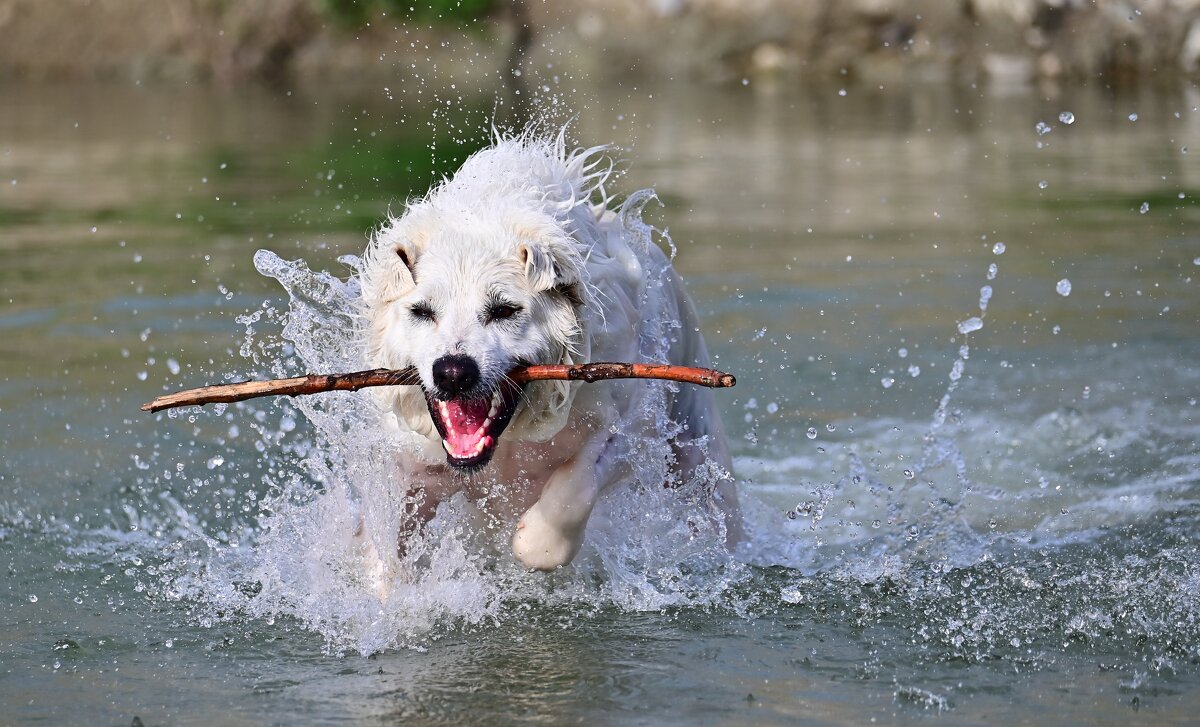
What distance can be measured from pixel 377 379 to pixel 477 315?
380 mm

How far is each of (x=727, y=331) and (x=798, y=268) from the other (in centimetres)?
187

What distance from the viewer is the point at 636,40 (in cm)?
2620

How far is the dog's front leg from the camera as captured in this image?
198 inches

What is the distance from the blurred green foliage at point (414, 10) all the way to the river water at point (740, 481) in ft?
40.0

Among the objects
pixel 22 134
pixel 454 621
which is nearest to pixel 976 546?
pixel 454 621

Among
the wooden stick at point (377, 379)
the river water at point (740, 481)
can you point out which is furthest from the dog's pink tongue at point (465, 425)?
the river water at point (740, 481)

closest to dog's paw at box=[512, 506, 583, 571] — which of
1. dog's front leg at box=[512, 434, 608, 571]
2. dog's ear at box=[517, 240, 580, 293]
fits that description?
dog's front leg at box=[512, 434, 608, 571]

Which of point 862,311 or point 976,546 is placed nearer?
point 976,546

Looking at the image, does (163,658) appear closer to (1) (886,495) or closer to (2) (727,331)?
(1) (886,495)

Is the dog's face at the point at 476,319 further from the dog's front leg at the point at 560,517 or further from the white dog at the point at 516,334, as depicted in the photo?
the dog's front leg at the point at 560,517

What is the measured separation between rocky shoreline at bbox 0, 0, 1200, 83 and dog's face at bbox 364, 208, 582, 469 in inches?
802

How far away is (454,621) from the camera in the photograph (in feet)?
17.3

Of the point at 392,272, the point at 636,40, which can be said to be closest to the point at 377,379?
the point at 392,272

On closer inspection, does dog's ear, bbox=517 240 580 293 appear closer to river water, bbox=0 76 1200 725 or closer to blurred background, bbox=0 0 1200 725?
river water, bbox=0 76 1200 725
